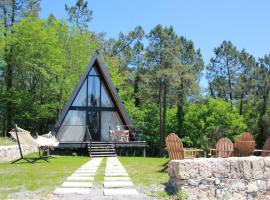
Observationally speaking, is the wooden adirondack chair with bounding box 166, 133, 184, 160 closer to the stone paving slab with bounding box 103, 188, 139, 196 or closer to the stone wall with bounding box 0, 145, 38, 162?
the stone paving slab with bounding box 103, 188, 139, 196

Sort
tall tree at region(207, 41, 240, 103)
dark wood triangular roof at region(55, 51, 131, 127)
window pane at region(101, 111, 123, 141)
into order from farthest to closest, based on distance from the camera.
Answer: tall tree at region(207, 41, 240, 103)
window pane at region(101, 111, 123, 141)
dark wood triangular roof at region(55, 51, 131, 127)

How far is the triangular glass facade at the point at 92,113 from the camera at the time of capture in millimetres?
21609

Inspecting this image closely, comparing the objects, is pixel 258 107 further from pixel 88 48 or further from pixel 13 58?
pixel 13 58

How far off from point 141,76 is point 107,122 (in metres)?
11.0

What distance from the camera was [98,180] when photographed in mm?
7730

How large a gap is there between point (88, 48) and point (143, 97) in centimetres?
832

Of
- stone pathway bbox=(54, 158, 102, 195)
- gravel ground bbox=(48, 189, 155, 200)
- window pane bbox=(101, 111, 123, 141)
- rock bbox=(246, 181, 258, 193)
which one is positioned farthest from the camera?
window pane bbox=(101, 111, 123, 141)

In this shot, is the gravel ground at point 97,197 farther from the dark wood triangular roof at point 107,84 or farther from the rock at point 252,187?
the dark wood triangular roof at point 107,84

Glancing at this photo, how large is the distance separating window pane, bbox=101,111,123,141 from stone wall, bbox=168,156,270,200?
15131 millimetres

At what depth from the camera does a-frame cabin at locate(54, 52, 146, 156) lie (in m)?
21.4

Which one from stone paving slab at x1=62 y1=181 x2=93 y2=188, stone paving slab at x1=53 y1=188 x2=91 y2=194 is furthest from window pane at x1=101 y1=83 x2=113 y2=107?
stone paving slab at x1=53 y1=188 x2=91 y2=194

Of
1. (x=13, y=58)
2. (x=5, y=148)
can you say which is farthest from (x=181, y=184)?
(x=13, y=58)

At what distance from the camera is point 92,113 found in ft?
73.0

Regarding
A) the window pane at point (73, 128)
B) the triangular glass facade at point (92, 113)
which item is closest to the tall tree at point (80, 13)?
the triangular glass facade at point (92, 113)
